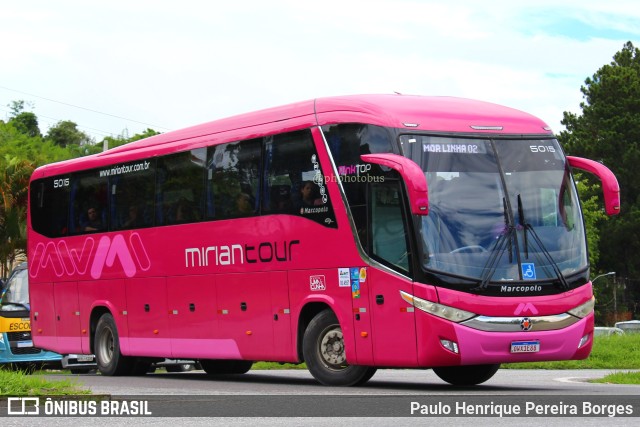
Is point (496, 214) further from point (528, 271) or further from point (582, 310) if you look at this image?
point (582, 310)

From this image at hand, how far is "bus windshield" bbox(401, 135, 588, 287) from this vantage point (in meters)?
15.8

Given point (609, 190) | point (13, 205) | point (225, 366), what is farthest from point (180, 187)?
point (13, 205)

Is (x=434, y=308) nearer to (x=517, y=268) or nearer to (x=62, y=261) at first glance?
(x=517, y=268)

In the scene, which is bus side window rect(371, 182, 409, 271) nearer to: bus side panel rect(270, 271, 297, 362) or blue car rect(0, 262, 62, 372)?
bus side panel rect(270, 271, 297, 362)

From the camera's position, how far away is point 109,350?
23312mm

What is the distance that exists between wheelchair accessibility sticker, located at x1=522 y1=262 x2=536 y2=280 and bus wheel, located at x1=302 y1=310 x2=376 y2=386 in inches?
98.2

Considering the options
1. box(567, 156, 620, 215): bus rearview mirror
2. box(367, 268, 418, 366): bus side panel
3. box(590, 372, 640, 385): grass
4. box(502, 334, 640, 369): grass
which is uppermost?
box(567, 156, 620, 215): bus rearview mirror

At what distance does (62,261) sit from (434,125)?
1015 centimetres

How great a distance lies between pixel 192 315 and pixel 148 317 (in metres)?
1.51

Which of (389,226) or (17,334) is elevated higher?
(389,226)

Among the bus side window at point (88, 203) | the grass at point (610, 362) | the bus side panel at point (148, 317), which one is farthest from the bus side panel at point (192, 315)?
the bus side window at point (88, 203)

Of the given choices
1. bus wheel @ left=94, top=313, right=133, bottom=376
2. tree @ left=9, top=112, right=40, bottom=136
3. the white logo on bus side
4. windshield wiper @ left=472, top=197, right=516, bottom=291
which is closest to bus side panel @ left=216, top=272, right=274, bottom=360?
the white logo on bus side

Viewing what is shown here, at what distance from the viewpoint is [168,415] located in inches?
487

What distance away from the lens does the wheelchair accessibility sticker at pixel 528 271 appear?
15953 millimetres
